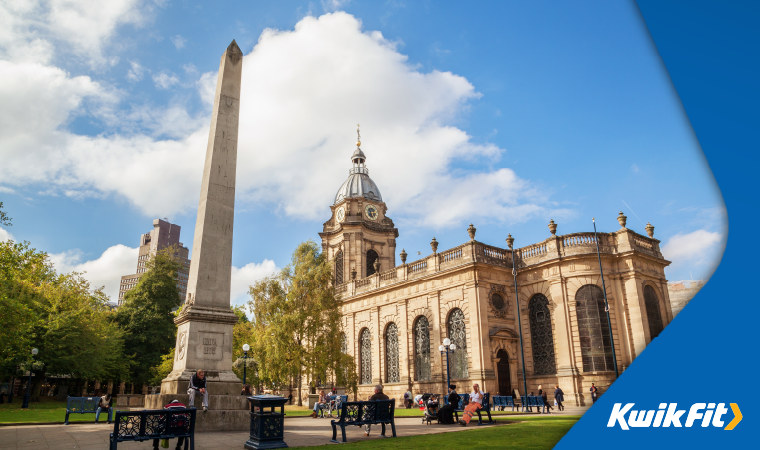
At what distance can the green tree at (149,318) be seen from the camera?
4300 centimetres

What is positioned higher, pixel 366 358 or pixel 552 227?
pixel 552 227

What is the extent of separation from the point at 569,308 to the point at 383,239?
22262mm

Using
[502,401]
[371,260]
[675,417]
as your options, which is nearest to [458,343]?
[502,401]

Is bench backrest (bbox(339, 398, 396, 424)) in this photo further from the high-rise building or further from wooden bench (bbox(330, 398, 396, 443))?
the high-rise building

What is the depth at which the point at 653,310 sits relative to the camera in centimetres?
2864

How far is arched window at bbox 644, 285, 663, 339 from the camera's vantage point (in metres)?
28.1

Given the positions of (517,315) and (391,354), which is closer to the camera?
(517,315)

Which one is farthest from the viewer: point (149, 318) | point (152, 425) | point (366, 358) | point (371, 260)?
point (371, 260)

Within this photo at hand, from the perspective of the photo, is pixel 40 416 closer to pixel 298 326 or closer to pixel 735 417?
pixel 298 326

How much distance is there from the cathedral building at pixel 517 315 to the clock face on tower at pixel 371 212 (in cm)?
1043

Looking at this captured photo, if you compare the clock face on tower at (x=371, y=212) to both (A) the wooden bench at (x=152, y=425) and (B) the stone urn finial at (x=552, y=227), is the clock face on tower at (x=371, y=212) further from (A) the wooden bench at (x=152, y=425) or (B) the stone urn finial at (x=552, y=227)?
(A) the wooden bench at (x=152, y=425)

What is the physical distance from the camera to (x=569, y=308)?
94.5ft

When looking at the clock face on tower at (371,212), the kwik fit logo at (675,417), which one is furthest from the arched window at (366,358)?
the kwik fit logo at (675,417)

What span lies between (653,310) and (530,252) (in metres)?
7.69
